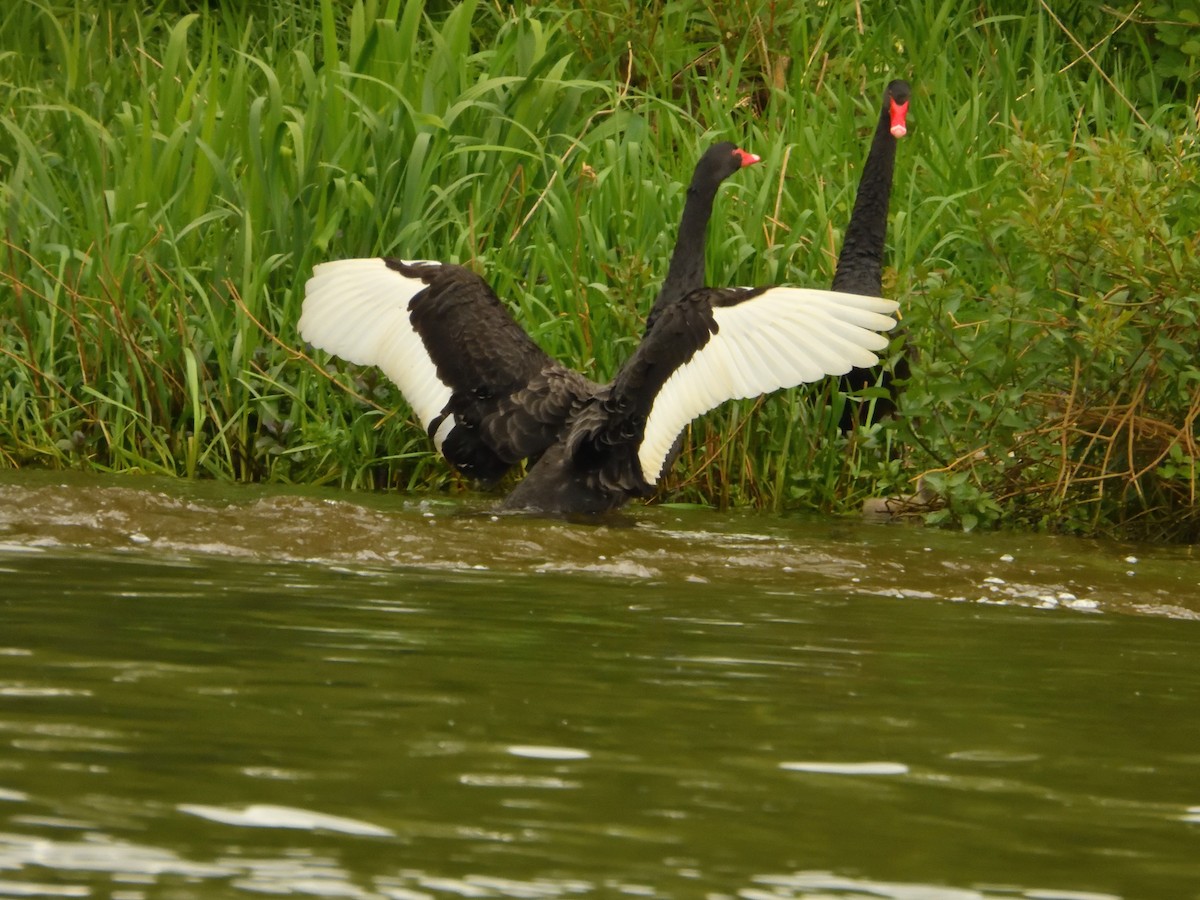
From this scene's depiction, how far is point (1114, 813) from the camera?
9.22 ft

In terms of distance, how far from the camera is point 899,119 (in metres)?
7.91

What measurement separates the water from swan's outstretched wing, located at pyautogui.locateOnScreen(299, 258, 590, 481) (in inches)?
42.9

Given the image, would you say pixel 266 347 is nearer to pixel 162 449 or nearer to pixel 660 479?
pixel 162 449

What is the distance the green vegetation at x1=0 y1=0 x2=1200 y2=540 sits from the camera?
6.57 m

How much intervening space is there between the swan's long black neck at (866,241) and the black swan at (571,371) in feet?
1.62

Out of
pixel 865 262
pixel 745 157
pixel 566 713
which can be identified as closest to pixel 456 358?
pixel 745 157

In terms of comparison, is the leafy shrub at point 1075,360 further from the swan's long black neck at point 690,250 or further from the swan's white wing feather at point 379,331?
the swan's white wing feather at point 379,331

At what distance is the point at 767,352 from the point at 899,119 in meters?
2.12

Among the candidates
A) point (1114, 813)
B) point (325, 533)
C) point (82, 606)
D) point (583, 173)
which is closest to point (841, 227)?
point (583, 173)

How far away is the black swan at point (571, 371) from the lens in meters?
6.19

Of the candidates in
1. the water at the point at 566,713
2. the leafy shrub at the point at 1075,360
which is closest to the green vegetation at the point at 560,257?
the leafy shrub at the point at 1075,360

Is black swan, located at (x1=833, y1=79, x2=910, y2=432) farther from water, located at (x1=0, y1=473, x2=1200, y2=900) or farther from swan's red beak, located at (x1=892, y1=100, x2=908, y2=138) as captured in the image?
water, located at (x1=0, y1=473, x2=1200, y2=900)

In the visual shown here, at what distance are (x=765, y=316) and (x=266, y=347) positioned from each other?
2206mm

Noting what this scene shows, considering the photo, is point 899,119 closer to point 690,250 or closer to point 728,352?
point 690,250
